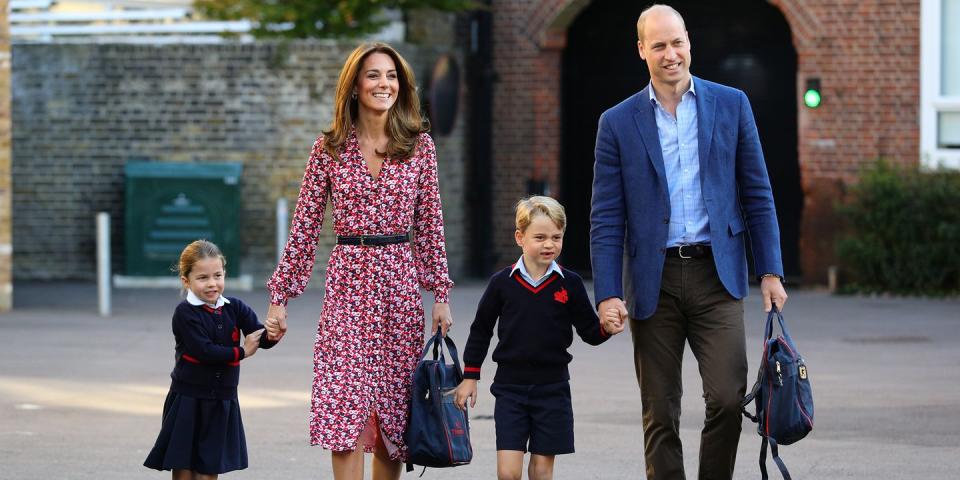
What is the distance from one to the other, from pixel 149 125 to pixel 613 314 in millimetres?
12747

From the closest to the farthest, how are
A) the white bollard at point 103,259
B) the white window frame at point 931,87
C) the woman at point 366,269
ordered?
the woman at point 366,269 → the white bollard at point 103,259 → the white window frame at point 931,87

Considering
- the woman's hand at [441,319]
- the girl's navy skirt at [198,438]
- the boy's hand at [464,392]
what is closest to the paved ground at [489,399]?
the girl's navy skirt at [198,438]

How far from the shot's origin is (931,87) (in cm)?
1689

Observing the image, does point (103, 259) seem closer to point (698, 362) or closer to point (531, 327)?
point (531, 327)

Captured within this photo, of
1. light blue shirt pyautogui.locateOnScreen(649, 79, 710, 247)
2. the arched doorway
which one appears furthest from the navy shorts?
the arched doorway

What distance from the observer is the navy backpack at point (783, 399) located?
574 centimetres

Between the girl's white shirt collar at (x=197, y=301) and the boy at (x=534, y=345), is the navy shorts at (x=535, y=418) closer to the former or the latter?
the boy at (x=534, y=345)

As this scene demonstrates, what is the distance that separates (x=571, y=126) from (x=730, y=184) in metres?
13.6

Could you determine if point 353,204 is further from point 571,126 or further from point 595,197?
point 571,126

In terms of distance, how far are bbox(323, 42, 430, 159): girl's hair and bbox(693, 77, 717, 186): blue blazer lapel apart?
1024mm

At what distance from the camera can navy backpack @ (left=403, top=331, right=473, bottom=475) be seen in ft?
19.2

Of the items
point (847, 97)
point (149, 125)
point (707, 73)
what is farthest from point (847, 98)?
point (149, 125)

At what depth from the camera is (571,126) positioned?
19422mm

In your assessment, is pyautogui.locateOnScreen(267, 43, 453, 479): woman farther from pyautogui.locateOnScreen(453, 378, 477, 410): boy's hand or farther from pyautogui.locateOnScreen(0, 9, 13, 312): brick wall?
pyautogui.locateOnScreen(0, 9, 13, 312): brick wall
